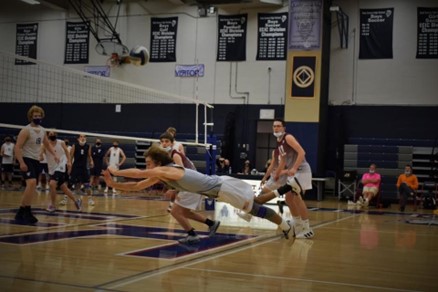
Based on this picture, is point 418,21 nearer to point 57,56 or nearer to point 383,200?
point 383,200

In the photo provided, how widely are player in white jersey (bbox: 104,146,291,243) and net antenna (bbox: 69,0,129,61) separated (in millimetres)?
16522

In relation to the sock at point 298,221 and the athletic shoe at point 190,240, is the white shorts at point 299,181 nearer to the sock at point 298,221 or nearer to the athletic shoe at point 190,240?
the sock at point 298,221

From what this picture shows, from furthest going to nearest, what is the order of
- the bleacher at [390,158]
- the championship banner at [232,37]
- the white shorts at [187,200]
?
the championship banner at [232,37], the bleacher at [390,158], the white shorts at [187,200]

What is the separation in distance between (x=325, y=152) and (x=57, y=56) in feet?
38.8

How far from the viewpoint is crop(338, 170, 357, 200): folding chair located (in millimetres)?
19109

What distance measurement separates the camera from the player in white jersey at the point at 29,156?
838cm

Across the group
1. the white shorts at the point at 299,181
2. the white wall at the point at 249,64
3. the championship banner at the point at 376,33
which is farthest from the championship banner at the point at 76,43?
the white shorts at the point at 299,181

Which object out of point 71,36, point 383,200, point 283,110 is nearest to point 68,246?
point 383,200

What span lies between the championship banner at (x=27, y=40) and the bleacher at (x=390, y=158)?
13776 millimetres

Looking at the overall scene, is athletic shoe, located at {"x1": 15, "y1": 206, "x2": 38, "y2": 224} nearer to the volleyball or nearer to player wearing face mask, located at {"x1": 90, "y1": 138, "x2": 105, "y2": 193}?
player wearing face mask, located at {"x1": 90, "y1": 138, "x2": 105, "y2": 193}

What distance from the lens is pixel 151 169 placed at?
5645mm

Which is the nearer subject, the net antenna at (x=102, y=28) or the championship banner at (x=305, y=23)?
the championship banner at (x=305, y=23)

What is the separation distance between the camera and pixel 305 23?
1934 cm

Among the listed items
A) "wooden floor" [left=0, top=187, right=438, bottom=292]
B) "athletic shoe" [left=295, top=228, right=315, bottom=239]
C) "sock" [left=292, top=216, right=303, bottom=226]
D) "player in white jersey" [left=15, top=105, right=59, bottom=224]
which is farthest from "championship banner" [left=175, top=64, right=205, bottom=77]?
"athletic shoe" [left=295, top=228, right=315, bottom=239]
